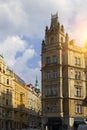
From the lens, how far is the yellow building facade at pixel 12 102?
113 metres

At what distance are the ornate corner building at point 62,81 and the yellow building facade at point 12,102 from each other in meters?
31.7

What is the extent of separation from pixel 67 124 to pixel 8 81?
44.5m

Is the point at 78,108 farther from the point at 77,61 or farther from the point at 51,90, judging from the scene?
the point at 77,61

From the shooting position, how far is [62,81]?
81062mm

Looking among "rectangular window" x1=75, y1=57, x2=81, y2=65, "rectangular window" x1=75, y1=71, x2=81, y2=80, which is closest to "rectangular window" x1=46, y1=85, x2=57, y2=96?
"rectangular window" x1=75, y1=71, x2=81, y2=80

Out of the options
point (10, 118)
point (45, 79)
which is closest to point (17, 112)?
point (10, 118)

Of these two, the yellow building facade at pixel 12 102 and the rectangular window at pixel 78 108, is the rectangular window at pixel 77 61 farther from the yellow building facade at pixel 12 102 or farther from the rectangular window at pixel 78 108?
the yellow building facade at pixel 12 102

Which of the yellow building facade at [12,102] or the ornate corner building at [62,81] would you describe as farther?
the yellow building facade at [12,102]

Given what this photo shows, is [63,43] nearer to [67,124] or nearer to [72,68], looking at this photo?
[72,68]

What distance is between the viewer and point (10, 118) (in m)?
118

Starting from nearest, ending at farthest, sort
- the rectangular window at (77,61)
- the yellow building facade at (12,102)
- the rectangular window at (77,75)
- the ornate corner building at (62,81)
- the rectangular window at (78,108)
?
the ornate corner building at (62,81) → the rectangular window at (78,108) → the rectangular window at (77,75) → the rectangular window at (77,61) → the yellow building facade at (12,102)

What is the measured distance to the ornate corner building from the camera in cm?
7912

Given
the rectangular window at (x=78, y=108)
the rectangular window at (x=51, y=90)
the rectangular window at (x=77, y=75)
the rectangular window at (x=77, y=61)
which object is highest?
the rectangular window at (x=77, y=61)

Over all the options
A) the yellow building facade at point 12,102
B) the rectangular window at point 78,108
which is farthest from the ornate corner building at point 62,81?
the yellow building facade at point 12,102
